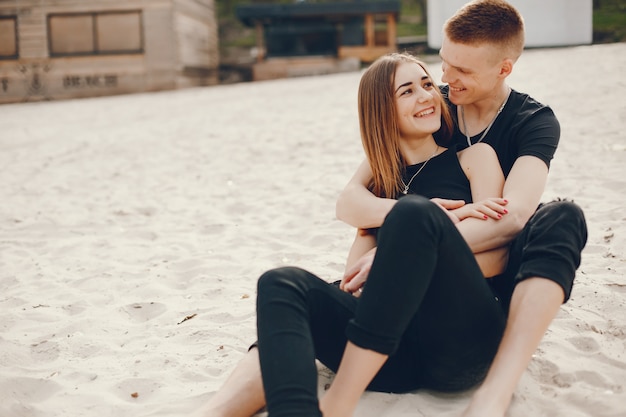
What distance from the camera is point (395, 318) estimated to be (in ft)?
5.45

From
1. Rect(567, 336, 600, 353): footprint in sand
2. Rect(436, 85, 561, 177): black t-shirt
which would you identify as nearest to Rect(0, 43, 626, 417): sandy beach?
Rect(567, 336, 600, 353): footprint in sand

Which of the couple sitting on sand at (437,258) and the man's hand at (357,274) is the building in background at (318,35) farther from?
the man's hand at (357,274)

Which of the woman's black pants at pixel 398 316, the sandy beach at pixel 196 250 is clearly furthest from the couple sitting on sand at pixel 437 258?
the sandy beach at pixel 196 250

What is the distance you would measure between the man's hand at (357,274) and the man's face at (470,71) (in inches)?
34.7

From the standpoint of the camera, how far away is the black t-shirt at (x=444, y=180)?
95.0 inches

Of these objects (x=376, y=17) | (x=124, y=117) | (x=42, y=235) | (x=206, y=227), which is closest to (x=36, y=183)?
(x=42, y=235)

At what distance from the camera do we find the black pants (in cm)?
166

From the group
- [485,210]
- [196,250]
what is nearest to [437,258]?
[485,210]

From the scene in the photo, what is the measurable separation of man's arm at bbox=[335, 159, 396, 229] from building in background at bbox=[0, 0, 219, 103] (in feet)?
53.6

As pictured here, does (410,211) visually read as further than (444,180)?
No

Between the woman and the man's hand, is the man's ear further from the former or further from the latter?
the man's hand

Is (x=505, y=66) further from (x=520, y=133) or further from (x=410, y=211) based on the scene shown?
(x=410, y=211)

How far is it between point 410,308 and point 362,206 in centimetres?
80

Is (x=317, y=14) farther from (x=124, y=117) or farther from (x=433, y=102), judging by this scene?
(x=433, y=102)
